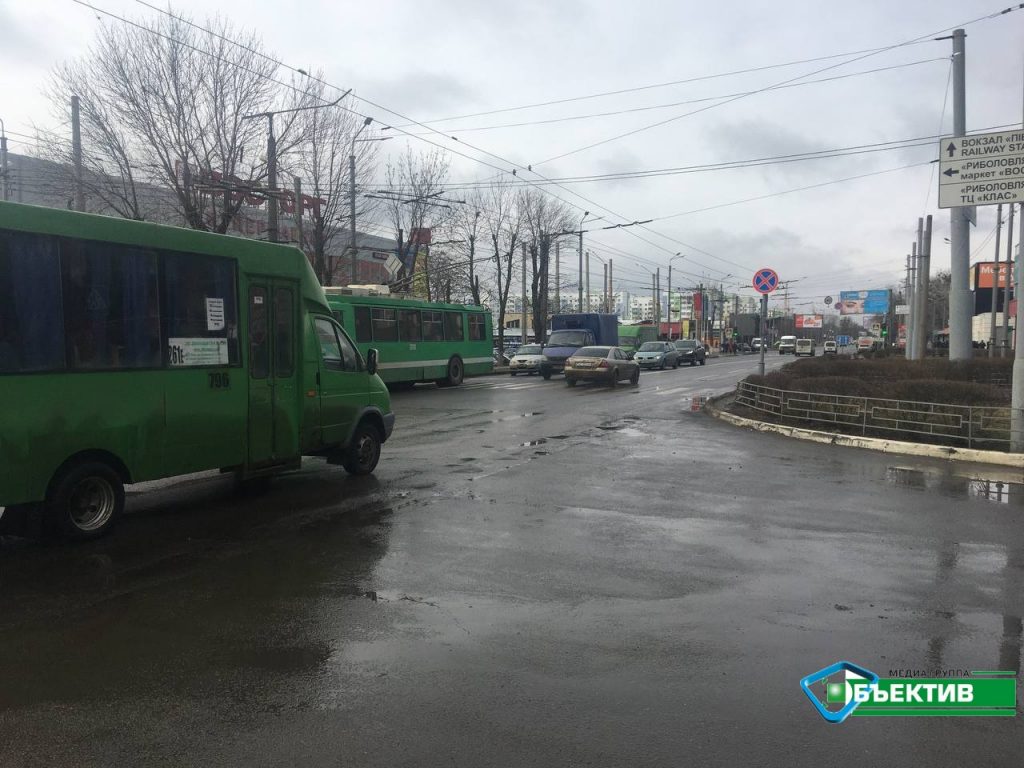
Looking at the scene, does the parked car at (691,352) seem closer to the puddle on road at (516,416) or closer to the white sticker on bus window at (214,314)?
the puddle on road at (516,416)

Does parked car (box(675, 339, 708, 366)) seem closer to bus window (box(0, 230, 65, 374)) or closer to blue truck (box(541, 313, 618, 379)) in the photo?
blue truck (box(541, 313, 618, 379))

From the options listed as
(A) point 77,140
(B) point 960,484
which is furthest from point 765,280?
(A) point 77,140

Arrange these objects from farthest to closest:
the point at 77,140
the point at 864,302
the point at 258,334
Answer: the point at 864,302, the point at 77,140, the point at 258,334

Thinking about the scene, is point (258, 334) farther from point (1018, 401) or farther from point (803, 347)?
point (803, 347)

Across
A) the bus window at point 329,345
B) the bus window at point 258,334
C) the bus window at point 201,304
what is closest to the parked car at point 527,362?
the bus window at point 329,345

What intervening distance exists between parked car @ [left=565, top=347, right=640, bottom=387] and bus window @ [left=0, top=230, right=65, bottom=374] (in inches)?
860

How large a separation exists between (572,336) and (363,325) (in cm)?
1409

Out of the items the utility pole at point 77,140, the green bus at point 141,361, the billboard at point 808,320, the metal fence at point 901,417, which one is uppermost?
the utility pole at point 77,140

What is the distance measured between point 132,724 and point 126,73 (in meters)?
23.3

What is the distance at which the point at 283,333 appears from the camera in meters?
8.77

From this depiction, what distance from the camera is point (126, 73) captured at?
22.0 m

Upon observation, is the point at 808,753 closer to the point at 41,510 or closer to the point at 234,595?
the point at 234,595

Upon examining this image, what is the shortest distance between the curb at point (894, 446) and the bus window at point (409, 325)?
39.9 feet

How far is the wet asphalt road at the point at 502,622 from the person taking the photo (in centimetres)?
346
